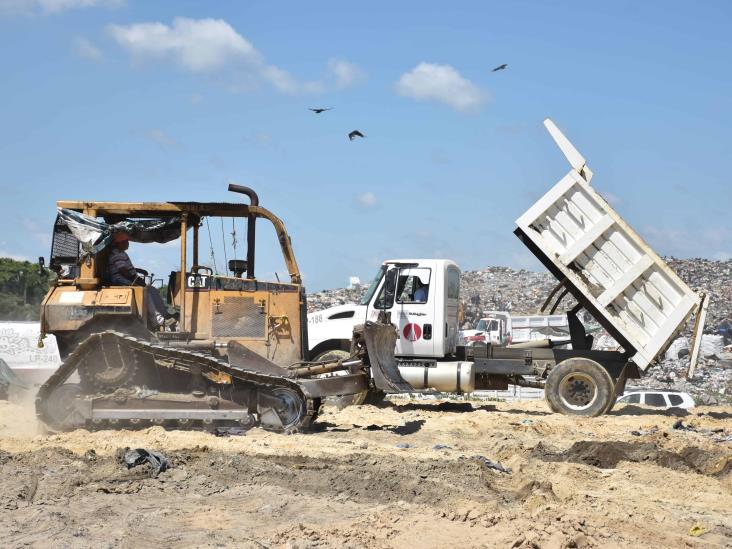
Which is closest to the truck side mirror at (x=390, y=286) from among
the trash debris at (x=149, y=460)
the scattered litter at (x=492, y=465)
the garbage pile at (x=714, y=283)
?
the scattered litter at (x=492, y=465)

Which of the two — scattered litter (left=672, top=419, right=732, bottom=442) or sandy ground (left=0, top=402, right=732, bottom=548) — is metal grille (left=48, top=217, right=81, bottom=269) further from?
scattered litter (left=672, top=419, right=732, bottom=442)

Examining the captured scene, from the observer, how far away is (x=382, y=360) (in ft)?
40.2

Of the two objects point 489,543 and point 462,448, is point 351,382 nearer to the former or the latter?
point 462,448

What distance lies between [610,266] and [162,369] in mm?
7224

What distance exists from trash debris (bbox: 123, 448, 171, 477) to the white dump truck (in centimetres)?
606

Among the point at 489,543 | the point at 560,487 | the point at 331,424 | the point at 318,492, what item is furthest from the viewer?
the point at 331,424

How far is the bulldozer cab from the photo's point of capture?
37.0 feet

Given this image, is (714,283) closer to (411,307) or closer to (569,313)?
(569,313)

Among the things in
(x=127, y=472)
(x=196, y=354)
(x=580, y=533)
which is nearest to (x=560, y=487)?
(x=580, y=533)

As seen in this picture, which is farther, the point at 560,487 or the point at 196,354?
the point at 196,354

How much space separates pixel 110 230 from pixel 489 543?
701cm

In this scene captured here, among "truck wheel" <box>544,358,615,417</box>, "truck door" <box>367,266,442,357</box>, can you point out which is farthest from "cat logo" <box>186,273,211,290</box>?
"truck wheel" <box>544,358,615,417</box>

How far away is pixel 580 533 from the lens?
618 cm

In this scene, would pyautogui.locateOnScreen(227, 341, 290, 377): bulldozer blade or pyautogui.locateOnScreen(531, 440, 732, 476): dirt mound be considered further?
pyautogui.locateOnScreen(227, 341, 290, 377): bulldozer blade
